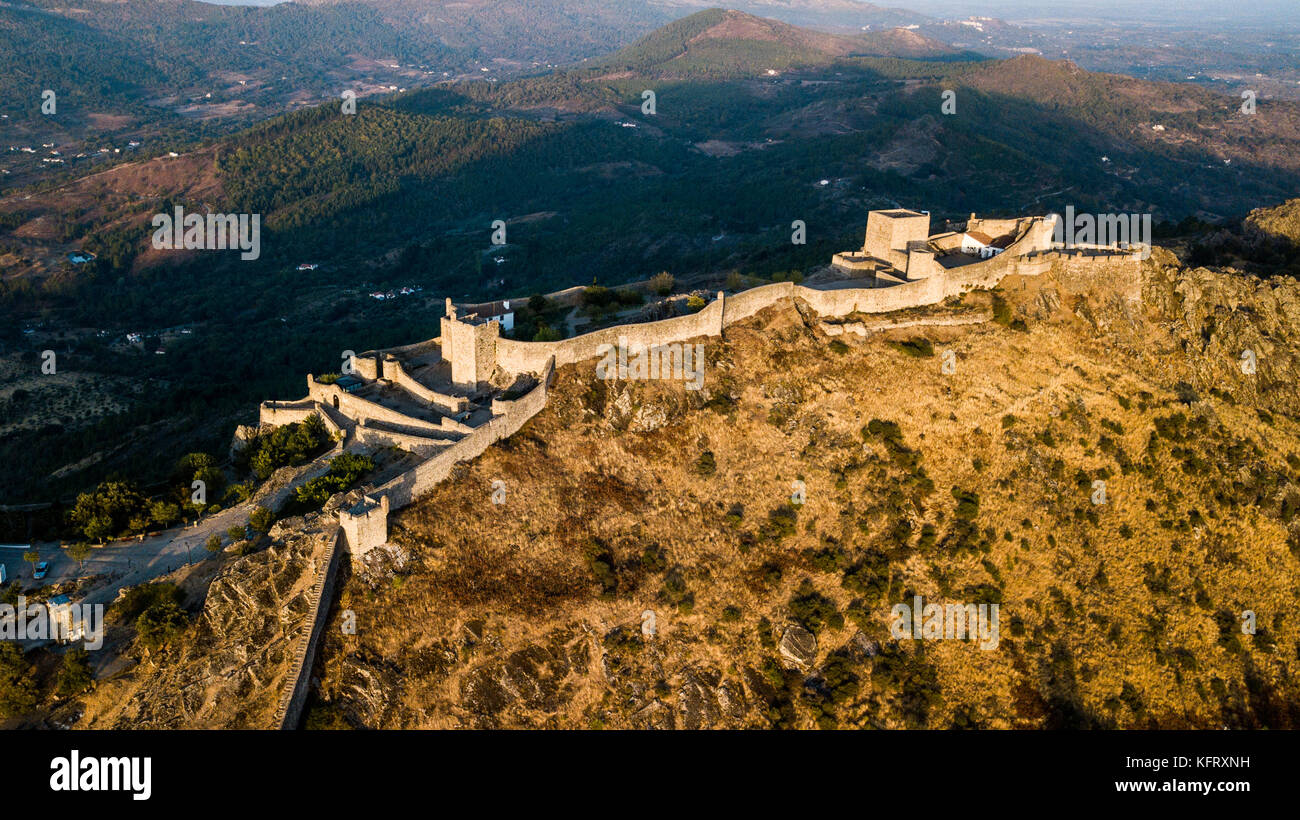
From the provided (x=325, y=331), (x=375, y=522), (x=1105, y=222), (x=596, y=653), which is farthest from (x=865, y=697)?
(x=325, y=331)

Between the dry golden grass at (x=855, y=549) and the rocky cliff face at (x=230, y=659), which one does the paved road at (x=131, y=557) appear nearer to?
the rocky cliff face at (x=230, y=659)

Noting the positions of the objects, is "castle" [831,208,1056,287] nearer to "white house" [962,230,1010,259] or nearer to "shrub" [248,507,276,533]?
"white house" [962,230,1010,259]

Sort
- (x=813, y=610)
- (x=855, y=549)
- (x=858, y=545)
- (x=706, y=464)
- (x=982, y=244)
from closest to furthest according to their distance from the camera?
(x=813, y=610) → (x=855, y=549) → (x=858, y=545) → (x=706, y=464) → (x=982, y=244)

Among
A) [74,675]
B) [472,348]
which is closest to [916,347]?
[472,348]

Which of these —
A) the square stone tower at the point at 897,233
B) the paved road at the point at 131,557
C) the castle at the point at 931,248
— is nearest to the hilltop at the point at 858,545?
the castle at the point at 931,248

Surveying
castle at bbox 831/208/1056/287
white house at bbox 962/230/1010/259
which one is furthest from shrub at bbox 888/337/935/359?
white house at bbox 962/230/1010/259

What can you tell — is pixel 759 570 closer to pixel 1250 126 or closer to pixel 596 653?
pixel 596 653

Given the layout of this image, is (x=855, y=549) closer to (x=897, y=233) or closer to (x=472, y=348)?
(x=472, y=348)

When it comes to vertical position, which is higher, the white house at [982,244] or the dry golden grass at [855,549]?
the white house at [982,244]
